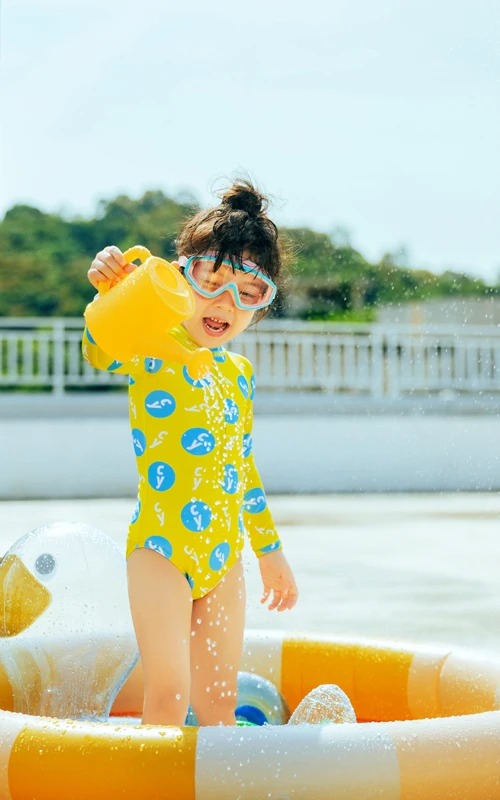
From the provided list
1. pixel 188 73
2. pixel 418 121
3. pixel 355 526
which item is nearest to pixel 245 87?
pixel 188 73

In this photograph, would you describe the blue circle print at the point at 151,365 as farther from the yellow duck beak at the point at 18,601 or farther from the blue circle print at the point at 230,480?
the yellow duck beak at the point at 18,601

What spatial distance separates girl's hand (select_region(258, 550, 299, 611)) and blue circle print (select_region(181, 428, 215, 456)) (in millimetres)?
351

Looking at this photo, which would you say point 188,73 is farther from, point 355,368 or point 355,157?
point 355,368

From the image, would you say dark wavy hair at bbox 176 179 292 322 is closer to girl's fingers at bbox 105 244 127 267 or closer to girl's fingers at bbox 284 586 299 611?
girl's fingers at bbox 105 244 127 267

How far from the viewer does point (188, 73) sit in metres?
33.7

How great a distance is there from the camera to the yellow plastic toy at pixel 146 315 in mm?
1592

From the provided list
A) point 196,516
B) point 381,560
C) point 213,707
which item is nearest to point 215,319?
point 196,516

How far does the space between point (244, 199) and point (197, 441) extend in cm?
48

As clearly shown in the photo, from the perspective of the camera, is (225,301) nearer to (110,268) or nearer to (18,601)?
(110,268)

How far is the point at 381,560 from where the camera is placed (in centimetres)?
573

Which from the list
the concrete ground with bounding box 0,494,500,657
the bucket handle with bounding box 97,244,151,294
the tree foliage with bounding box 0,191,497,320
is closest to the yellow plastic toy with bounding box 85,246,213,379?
the bucket handle with bounding box 97,244,151,294

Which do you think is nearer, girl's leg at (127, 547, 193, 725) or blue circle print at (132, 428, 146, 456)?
girl's leg at (127, 547, 193, 725)

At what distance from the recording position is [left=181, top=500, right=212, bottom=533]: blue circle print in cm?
181

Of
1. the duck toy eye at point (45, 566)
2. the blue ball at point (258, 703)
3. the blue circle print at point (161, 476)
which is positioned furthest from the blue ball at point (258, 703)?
the blue circle print at point (161, 476)
